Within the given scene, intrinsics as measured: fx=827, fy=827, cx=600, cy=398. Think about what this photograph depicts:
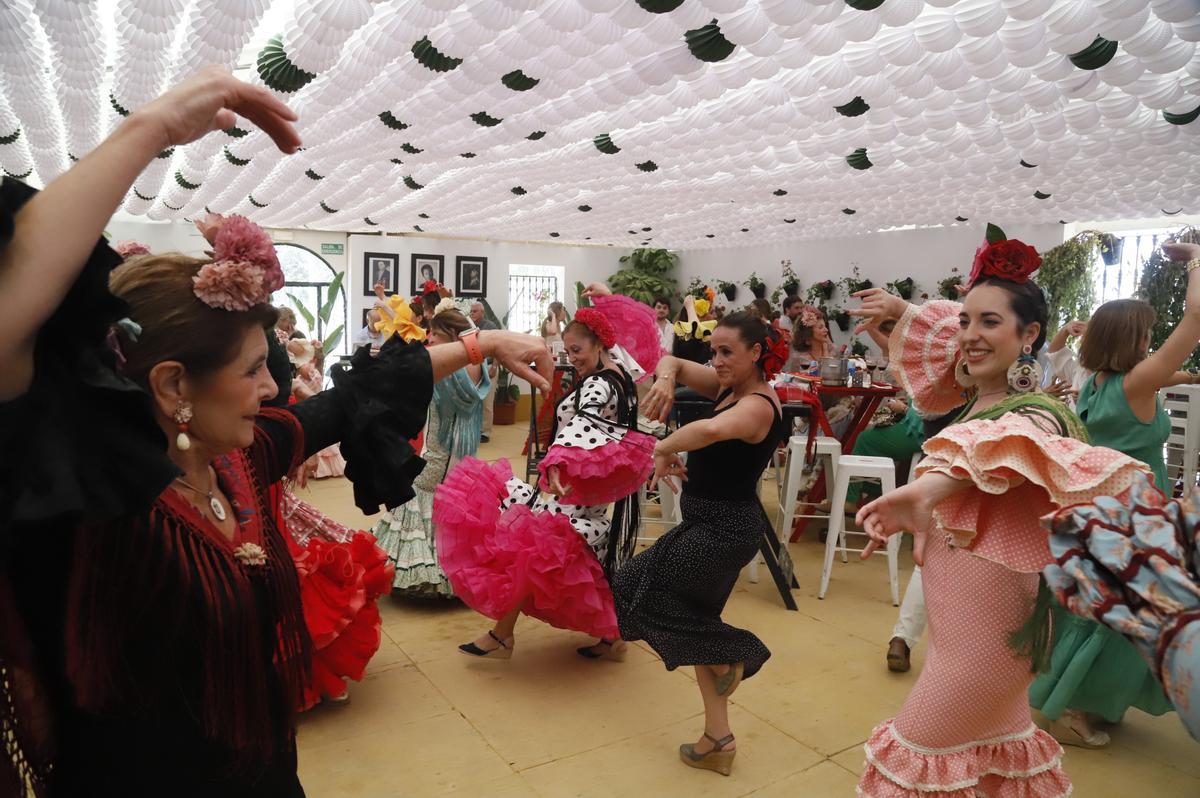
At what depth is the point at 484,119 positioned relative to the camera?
6.49 meters

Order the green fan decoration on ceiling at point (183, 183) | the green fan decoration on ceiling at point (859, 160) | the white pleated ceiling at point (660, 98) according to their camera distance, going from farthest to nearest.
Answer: the green fan decoration on ceiling at point (183, 183) < the green fan decoration on ceiling at point (859, 160) < the white pleated ceiling at point (660, 98)

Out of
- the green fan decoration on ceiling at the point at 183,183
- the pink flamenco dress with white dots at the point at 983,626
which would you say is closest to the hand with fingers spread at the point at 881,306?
Result: the pink flamenco dress with white dots at the point at 983,626

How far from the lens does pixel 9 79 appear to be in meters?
5.94

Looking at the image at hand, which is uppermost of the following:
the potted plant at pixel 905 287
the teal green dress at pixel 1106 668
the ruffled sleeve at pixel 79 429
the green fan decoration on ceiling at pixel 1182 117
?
the green fan decoration on ceiling at pixel 1182 117

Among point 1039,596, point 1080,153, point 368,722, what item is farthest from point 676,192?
point 1039,596

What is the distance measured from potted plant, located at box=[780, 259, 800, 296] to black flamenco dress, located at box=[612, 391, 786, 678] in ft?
39.7

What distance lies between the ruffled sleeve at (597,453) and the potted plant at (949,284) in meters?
8.99

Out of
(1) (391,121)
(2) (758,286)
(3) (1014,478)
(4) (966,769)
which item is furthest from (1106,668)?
(2) (758,286)

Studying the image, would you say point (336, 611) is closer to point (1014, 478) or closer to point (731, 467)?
point (731, 467)

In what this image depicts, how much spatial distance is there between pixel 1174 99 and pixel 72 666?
20.8 ft

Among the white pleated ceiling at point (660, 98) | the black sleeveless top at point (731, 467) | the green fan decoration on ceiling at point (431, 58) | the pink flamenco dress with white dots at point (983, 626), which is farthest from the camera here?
the green fan decoration on ceiling at point (431, 58)

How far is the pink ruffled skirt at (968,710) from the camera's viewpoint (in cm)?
198

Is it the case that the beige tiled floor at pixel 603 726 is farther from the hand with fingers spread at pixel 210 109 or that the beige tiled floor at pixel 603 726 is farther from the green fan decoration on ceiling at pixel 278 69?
the green fan decoration on ceiling at pixel 278 69

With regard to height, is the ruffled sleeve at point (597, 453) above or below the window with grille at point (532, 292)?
below
